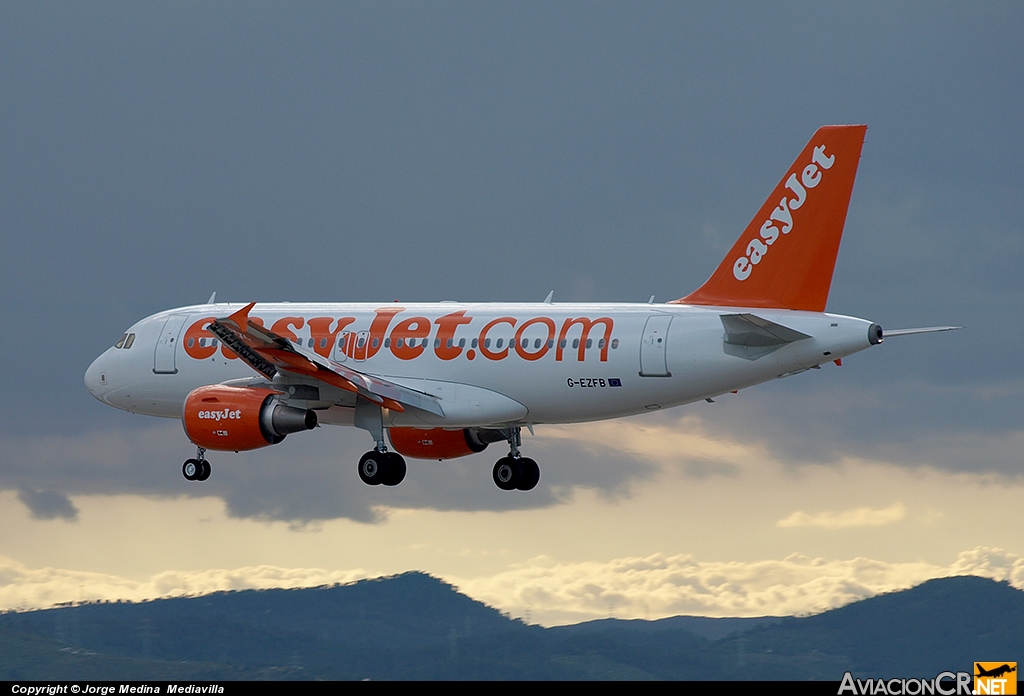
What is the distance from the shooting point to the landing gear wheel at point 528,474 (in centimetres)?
4866

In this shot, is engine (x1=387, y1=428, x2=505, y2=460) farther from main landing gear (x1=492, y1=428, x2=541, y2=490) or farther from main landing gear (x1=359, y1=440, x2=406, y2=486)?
main landing gear (x1=359, y1=440, x2=406, y2=486)

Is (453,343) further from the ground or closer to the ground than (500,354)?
further from the ground

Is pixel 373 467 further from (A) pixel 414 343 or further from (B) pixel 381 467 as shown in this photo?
(A) pixel 414 343

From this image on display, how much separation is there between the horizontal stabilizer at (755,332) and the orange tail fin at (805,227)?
1378 mm

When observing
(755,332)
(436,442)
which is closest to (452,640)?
(436,442)

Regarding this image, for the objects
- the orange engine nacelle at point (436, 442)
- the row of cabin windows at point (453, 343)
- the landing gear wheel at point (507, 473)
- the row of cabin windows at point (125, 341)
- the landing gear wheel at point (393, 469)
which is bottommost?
the landing gear wheel at point (393, 469)

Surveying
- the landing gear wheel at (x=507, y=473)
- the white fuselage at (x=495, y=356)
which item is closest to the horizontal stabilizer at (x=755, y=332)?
the white fuselage at (x=495, y=356)

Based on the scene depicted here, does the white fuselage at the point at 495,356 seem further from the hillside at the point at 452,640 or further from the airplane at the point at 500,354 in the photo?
the hillside at the point at 452,640

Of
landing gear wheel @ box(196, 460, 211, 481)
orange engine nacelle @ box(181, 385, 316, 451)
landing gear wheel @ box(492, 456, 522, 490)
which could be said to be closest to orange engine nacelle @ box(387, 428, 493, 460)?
landing gear wheel @ box(492, 456, 522, 490)

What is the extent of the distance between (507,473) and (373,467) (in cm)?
532

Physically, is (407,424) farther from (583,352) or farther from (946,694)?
(946,694)

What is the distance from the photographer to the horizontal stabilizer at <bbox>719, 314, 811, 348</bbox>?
38.5 meters

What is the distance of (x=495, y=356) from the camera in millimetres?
44031

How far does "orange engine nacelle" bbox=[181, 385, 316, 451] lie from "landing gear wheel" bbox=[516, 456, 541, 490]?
323 inches
